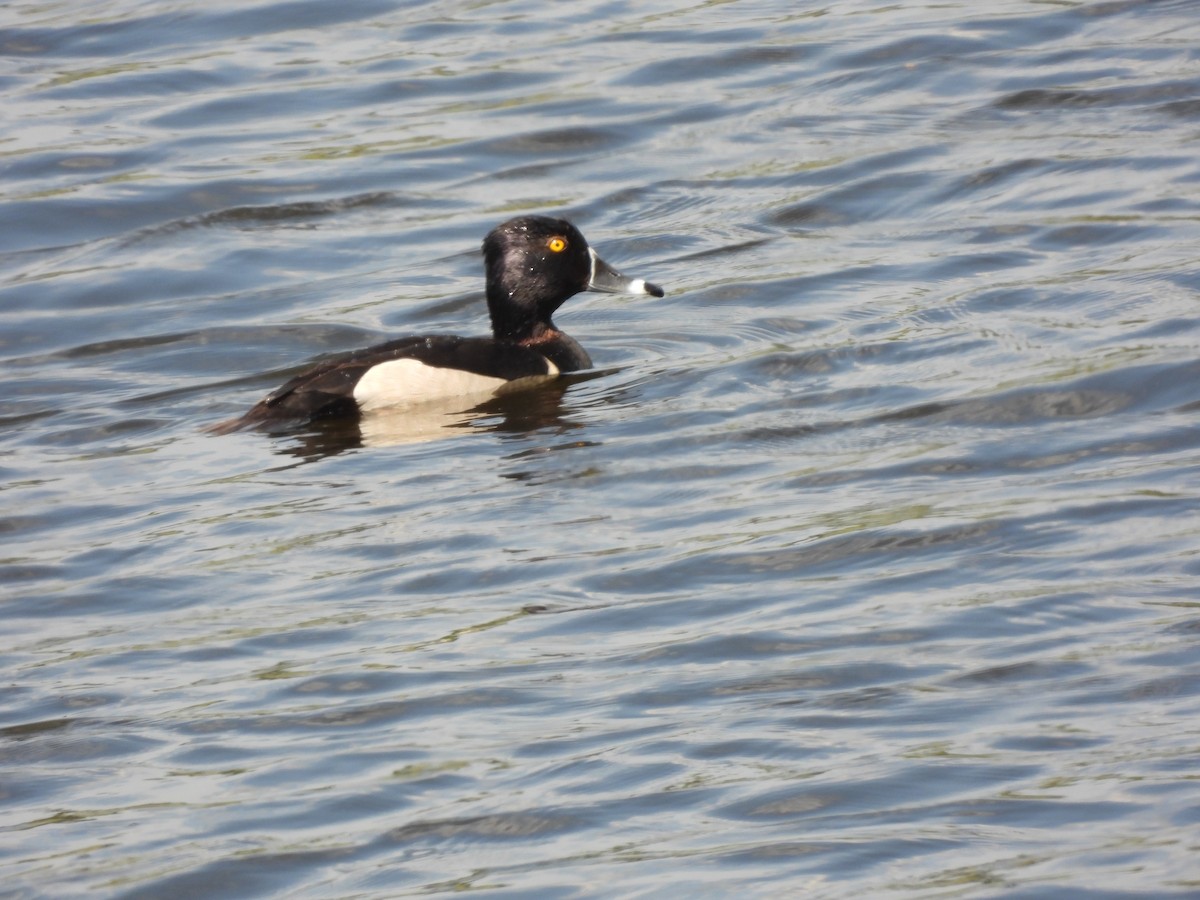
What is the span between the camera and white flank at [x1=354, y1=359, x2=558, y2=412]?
1026 cm

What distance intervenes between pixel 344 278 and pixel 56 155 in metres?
4.17

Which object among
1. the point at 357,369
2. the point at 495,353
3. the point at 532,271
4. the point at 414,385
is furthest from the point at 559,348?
the point at 357,369

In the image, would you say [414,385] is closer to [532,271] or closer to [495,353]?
Answer: [495,353]

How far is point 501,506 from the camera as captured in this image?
27.9ft

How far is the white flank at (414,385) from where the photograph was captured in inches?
404

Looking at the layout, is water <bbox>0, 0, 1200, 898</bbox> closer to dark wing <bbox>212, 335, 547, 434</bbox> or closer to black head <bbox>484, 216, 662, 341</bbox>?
dark wing <bbox>212, 335, 547, 434</bbox>

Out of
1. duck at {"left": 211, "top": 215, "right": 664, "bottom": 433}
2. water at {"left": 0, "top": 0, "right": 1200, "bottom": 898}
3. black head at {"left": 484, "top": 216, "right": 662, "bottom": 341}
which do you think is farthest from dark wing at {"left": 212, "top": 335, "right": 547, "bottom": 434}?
black head at {"left": 484, "top": 216, "right": 662, "bottom": 341}

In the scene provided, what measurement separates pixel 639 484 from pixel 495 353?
2.54m

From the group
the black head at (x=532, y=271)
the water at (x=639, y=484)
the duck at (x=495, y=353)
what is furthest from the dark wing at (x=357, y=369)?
the black head at (x=532, y=271)

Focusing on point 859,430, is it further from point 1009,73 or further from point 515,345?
point 1009,73

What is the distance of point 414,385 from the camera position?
34.0ft

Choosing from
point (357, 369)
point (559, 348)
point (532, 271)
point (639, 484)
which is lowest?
point (639, 484)

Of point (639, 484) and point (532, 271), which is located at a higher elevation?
point (532, 271)

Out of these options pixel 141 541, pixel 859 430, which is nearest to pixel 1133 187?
pixel 859 430
